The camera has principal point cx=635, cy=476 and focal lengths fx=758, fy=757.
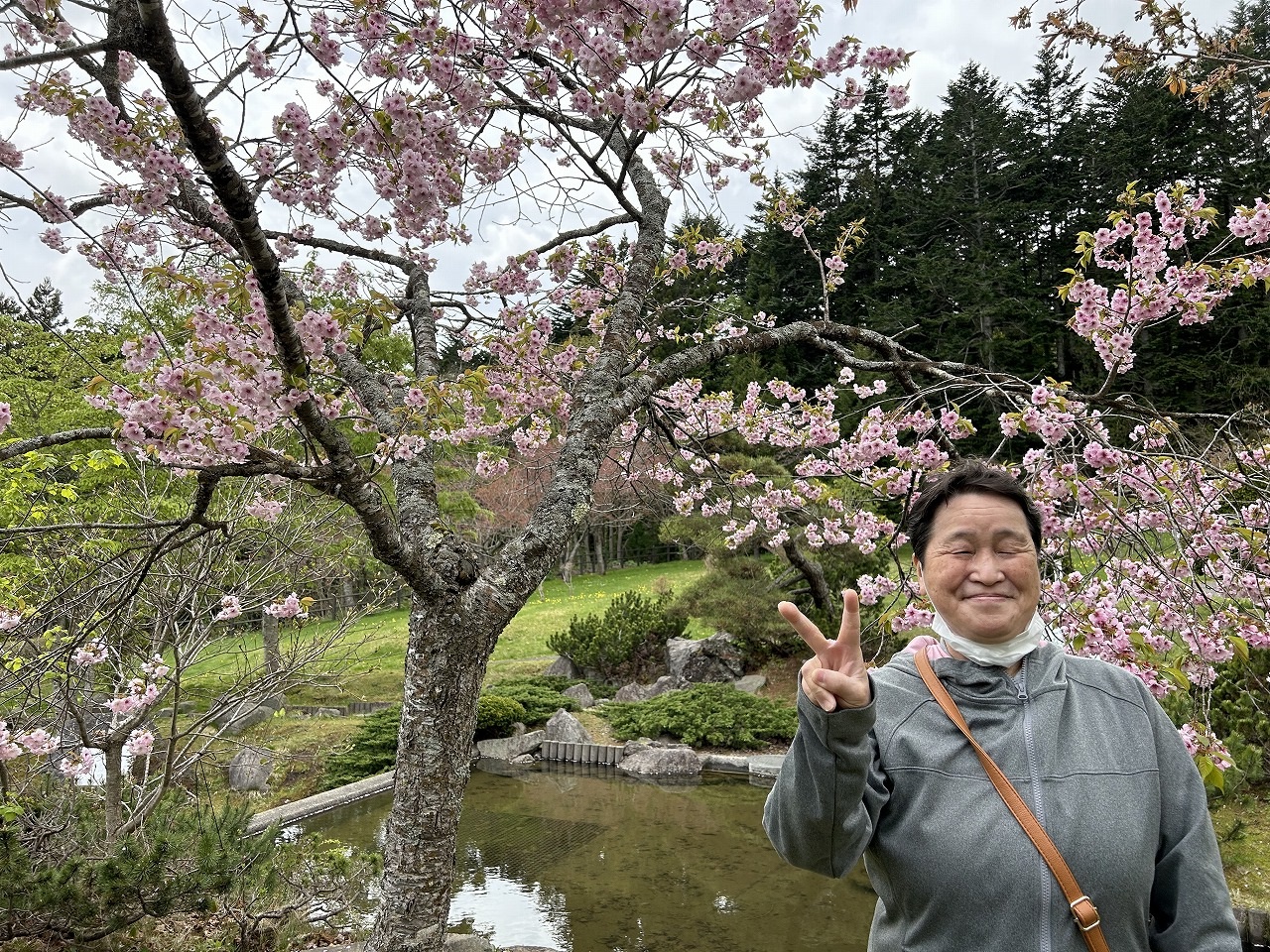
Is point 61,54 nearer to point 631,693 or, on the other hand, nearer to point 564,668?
point 631,693

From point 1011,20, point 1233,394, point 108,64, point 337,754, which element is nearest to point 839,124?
point 1233,394

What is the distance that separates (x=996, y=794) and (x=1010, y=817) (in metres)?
0.04

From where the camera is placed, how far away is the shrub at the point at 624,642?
11320 mm

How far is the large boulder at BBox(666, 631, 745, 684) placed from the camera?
10.3 meters

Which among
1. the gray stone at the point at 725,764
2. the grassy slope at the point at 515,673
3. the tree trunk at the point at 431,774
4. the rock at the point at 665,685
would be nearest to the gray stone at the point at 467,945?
the tree trunk at the point at 431,774

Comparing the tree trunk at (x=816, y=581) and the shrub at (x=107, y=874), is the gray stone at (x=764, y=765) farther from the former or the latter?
the shrub at (x=107, y=874)

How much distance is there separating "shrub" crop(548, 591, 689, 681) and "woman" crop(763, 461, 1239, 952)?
9.95m

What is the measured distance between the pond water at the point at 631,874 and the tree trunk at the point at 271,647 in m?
1.54

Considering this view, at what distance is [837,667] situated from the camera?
1231 millimetres

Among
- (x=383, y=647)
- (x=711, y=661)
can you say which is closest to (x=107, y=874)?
(x=711, y=661)

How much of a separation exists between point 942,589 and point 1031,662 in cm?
20

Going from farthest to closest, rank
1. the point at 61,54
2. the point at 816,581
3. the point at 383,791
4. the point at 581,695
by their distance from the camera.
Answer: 1. the point at 581,695
2. the point at 816,581
3. the point at 383,791
4. the point at 61,54

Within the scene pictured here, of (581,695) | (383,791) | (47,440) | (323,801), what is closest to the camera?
(47,440)

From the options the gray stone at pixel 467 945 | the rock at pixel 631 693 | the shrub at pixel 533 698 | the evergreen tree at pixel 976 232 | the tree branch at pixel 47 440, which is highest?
the evergreen tree at pixel 976 232
